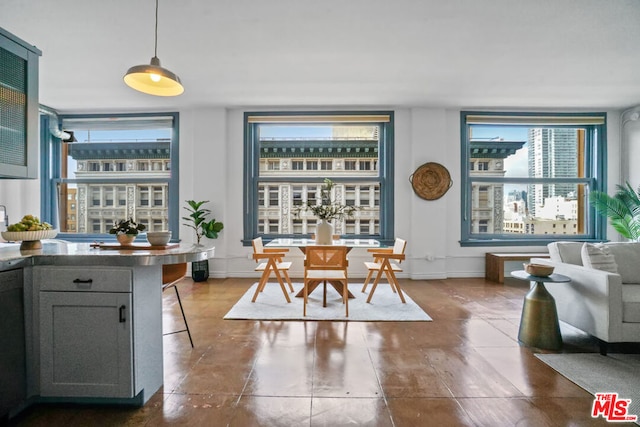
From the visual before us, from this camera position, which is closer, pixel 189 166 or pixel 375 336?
pixel 375 336

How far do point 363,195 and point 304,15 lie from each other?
3.25 meters

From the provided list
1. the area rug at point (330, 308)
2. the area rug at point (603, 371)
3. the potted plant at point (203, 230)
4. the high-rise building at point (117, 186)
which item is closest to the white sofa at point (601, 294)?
the area rug at point (603, 371)

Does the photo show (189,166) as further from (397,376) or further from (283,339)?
(397,376)

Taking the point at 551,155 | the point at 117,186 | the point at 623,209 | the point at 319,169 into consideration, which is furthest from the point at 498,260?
the point at 117,186

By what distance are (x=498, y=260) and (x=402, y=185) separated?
1915 millimetres

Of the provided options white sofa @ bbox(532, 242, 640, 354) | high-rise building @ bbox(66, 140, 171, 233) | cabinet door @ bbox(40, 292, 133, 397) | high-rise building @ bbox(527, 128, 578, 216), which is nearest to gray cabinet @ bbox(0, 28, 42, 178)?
cabinet door @ bbox(40, 292, 133, 397)

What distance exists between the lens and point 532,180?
18.6 ft

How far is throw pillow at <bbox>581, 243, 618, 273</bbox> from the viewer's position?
2748 millimetres

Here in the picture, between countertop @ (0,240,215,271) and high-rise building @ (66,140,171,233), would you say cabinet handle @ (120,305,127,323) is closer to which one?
countertop @ (0,240,215,271)

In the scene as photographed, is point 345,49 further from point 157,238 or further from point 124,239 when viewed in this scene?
point 124,239

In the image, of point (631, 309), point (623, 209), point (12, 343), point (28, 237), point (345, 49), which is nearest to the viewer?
point (12, 343)

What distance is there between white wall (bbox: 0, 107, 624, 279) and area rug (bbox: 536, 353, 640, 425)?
2918mm

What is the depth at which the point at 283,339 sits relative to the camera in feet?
9.36

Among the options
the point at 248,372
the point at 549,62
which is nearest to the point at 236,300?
the point at 248,372
